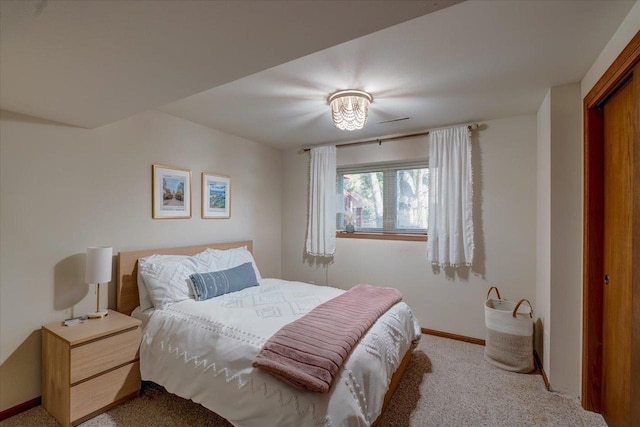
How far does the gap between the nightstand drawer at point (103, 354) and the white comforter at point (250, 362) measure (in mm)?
81

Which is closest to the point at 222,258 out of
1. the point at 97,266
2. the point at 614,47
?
the point at 97,266

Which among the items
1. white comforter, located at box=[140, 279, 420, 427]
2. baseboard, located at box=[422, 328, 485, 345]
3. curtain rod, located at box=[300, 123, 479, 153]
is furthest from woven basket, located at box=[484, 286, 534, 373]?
curtain rod, located at box=[300, 123, 479, 153]

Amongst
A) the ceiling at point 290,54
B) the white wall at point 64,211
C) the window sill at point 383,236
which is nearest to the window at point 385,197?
the window sill at point 383,236

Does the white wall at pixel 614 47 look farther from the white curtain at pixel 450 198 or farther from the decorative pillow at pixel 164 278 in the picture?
the decorative pillow at pixel 164 278

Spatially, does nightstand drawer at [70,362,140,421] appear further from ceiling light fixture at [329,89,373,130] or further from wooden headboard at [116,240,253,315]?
ceiling light fixture at [329,89,373,130]

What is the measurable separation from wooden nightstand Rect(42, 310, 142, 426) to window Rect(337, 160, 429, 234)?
110 inches

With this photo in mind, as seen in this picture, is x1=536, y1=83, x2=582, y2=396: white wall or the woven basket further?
the woven basket

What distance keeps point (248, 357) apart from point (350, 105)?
6.45 ft

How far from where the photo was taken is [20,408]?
2.06 meters

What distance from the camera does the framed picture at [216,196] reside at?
3.37 metres

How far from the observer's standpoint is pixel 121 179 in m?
2.63

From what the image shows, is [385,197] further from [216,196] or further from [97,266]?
[97,266]

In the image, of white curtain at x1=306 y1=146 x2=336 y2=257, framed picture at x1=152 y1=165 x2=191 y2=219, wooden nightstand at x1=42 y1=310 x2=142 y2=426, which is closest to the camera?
wooden nightstand at x1=42 y1=310 x2=142 y2=426

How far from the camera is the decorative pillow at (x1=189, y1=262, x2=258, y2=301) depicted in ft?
8.52
